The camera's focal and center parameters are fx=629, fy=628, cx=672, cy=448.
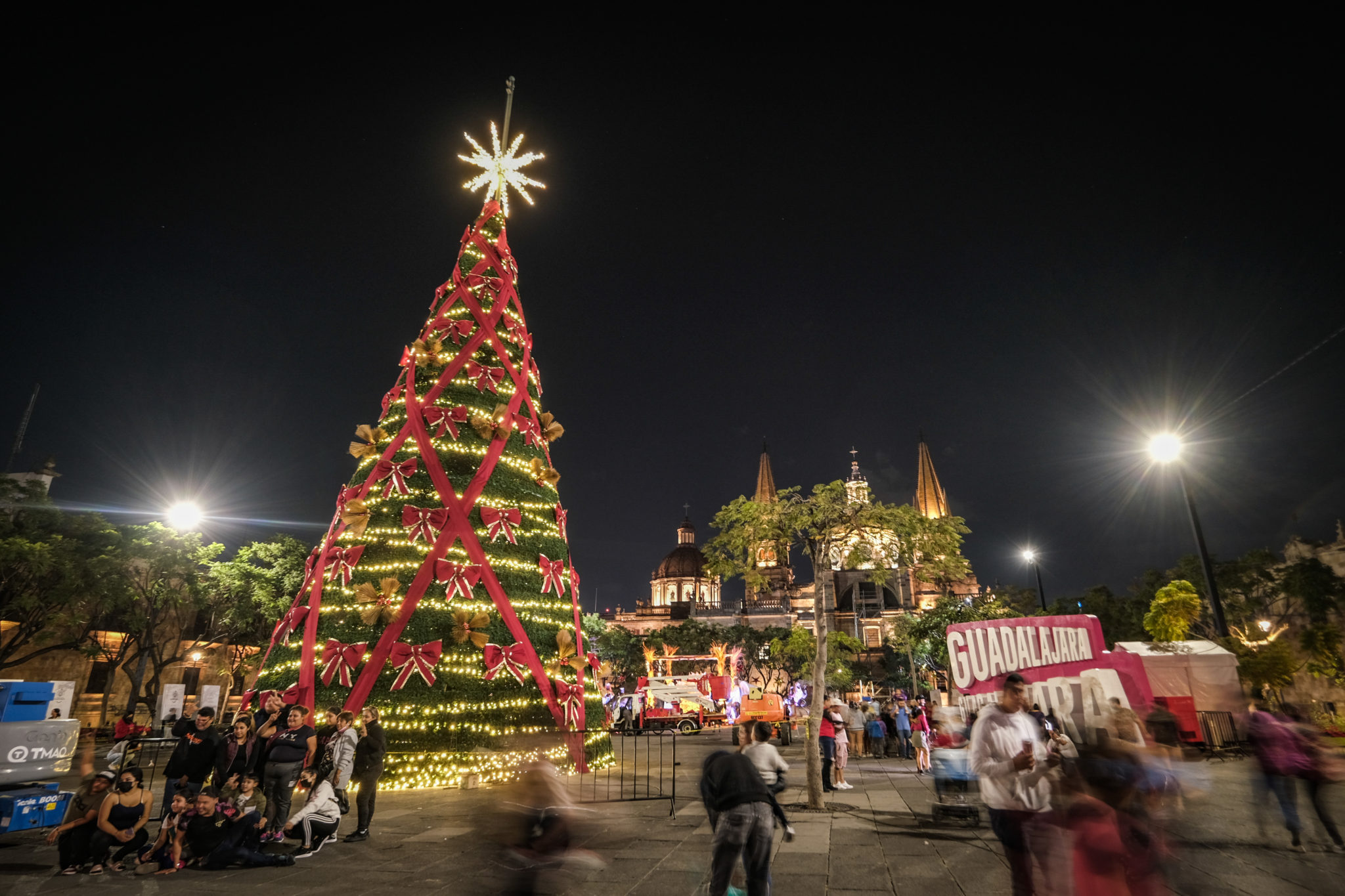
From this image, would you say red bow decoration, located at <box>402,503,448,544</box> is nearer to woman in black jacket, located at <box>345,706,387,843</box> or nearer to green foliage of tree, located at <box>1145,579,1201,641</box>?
woman in black jacket, located at <box>345,706,387,843</box>

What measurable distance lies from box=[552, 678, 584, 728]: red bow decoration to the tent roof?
1551 cm

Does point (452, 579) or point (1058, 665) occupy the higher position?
point (452, 579)

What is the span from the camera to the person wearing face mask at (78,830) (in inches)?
261

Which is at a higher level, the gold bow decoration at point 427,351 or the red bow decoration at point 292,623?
the gold bow decoration at point 427,351

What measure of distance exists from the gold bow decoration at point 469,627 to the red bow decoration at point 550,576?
5.69ft

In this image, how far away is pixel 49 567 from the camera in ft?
61.5

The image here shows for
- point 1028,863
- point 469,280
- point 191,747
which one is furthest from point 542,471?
point 1028,863

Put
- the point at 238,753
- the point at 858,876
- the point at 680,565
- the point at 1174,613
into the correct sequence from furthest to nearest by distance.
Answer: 1. the point at 680,565
2. the point at 1174,613
3. the point at 238,753
4. the point at 858,876

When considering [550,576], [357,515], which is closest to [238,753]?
[357,515]

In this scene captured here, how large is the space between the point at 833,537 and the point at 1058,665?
7.72 metres

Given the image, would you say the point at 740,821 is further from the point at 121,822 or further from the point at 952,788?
the point at 952,788

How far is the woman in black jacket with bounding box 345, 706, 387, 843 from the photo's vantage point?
25.7ft

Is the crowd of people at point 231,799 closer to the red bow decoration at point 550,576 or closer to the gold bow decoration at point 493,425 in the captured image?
the red bow decoration at point 550,576

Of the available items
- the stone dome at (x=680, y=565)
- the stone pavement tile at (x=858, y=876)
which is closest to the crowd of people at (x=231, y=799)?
the stone pavement tile at (x=858, y=876)
